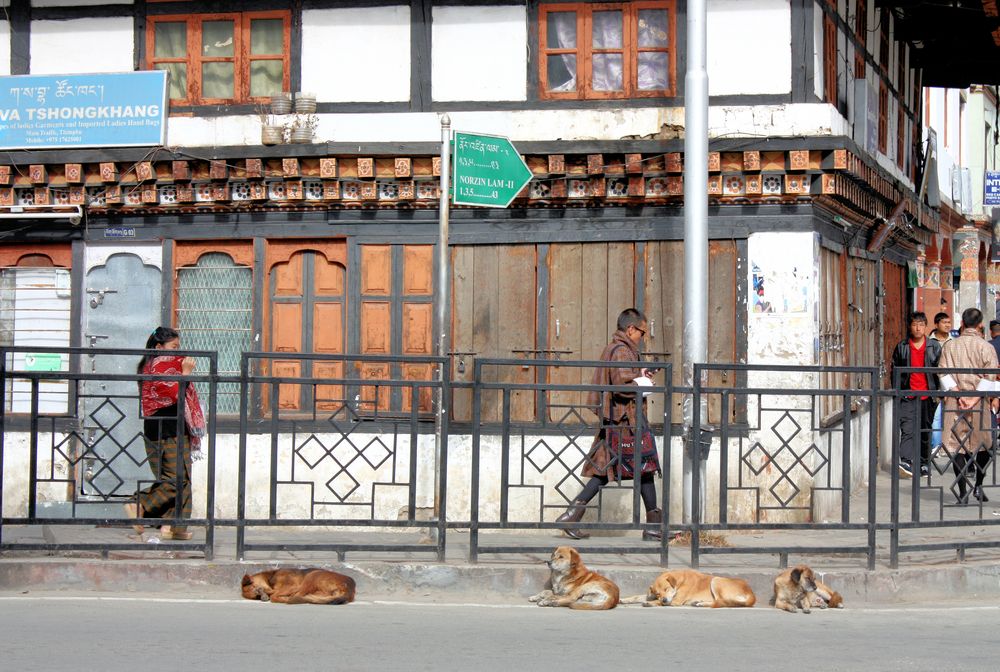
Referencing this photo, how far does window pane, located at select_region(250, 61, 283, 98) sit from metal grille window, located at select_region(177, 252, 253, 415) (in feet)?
5.25

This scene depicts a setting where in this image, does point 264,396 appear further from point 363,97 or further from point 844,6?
point 844,6

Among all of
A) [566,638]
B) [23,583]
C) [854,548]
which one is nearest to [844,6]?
[854,548]

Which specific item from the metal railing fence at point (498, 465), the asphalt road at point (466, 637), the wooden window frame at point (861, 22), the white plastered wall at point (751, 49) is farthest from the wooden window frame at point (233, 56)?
the wooden window frame at point (861, 22)

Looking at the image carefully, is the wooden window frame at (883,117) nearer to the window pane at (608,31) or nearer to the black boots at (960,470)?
the window pane at (608,31)

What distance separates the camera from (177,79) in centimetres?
1271

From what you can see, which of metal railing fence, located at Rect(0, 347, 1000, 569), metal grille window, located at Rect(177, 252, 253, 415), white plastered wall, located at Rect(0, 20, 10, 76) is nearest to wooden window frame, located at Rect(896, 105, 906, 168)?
metal railing fence, located at Rect(0, 347, 1000, 569)

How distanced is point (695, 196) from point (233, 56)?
4877 millimetres

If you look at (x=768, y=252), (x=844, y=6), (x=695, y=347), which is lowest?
(x=695, y=347)

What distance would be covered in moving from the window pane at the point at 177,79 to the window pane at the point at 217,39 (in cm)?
26

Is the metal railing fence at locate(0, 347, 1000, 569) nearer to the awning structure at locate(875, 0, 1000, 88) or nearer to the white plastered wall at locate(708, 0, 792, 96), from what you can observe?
the white plastered wall at locate(708, 0, 792, 96)

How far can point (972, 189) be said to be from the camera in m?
30.5

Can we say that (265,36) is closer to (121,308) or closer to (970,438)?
(121,308)

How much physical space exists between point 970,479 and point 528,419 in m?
3.96

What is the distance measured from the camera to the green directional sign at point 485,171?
1012cm
